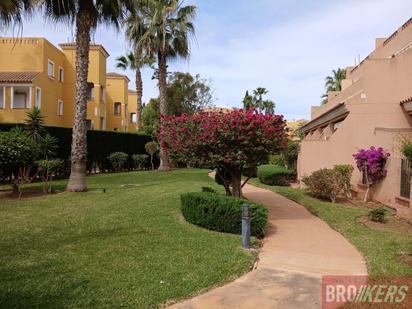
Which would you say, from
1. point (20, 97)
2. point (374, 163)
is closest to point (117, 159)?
point (20, 97)

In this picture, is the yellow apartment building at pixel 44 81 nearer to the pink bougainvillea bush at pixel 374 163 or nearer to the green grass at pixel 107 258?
the green grass at pixel 107 258

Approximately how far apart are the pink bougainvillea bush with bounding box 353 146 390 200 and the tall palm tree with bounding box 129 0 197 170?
14303 millimetres

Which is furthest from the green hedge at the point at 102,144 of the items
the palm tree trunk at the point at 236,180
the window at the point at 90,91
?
the palm tree trunk at the point at 236,180

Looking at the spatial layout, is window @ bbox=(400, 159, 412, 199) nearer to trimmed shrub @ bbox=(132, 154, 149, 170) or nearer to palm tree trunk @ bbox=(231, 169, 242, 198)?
palm tree trunk @ bbox=(231, 169, 242, 198)

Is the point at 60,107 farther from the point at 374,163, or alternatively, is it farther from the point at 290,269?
the point at 290,269

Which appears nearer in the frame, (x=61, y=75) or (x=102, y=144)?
(x=102, y=144)

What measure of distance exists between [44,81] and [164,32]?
9620 millimetres

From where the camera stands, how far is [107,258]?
5.87 metres

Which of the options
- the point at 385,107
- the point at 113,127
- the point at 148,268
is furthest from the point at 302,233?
the point at 113,127

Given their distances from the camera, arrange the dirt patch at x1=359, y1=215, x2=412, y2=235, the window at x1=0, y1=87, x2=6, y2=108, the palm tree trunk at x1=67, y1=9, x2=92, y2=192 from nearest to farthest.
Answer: the dirt patch at x1=359, y1=215, x2=412, y2=235, the palm tree trunk at x1=67, y1=9, x2=92, y2=192, the window at x1=0, y1=87, x2=6, y2=108

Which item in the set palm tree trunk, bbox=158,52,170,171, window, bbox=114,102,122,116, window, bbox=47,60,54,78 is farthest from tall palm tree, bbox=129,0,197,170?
window, bbox=114,102,122,116

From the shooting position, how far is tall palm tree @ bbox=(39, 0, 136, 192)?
1383 cm

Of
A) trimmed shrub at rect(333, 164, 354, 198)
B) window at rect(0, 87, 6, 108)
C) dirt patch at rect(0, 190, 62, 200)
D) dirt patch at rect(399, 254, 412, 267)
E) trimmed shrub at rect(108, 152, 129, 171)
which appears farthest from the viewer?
window at rect(0, 87, 6, 108)

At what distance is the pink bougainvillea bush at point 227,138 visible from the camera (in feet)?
29.5
